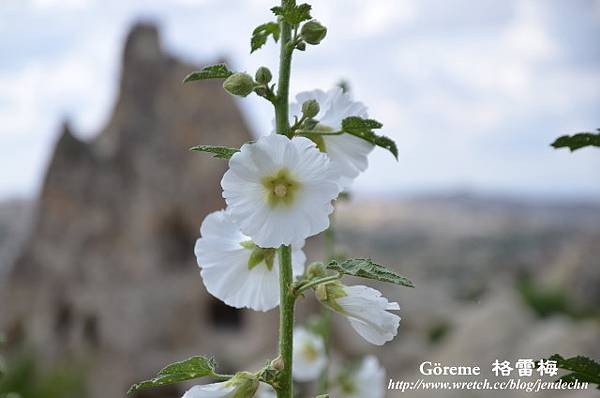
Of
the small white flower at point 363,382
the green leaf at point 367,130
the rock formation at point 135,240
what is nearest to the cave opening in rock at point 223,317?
the rock formation at point 135,240

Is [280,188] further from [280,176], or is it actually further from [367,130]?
[367,130]

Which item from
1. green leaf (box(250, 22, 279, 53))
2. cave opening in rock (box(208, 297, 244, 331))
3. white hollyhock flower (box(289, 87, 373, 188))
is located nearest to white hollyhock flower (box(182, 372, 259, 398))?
white hollyhock flower (box(289, 87, 373, 188))

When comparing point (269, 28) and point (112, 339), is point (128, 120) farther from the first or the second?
point (269, 28)

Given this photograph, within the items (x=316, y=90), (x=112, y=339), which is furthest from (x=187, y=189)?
(x=316, y=90)

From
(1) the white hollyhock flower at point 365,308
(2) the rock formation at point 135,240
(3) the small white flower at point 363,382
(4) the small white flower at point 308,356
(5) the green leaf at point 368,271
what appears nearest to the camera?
(5) the green leaf at point 368,271

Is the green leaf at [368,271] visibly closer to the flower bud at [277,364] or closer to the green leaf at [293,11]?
the flower bud at [277,364]

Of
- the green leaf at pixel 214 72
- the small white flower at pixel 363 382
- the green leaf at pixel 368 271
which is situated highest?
the green leaf at pixel 214 72

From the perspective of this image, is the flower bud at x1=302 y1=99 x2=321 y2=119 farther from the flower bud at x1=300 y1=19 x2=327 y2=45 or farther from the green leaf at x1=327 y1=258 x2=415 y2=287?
the green leaf at x1=327 y1=258 x2=415 y2=287

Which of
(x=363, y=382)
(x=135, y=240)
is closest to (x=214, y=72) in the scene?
(x=363, y=382)
